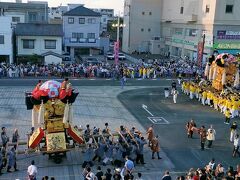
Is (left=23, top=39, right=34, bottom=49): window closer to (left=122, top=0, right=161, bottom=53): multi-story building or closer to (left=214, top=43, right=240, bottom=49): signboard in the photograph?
(left=122, top=0, right=161, bottom=53): multi-story building

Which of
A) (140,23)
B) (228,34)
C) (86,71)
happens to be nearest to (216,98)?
(86,71)

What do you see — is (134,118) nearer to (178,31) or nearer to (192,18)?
(192,18)

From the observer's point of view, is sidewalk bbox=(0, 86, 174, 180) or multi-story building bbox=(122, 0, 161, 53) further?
multi-story building bbox=(122, 0, 161, 53)

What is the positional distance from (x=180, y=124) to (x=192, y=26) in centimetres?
3437

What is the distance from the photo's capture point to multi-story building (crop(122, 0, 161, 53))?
66875 mm

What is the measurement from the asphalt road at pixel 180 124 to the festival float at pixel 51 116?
5912 millimetres

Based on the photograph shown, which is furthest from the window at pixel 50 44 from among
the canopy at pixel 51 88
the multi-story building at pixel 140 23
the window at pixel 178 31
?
the canopy at pixel 51 88

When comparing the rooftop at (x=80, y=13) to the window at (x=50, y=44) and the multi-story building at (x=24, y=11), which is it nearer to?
the multi-story building at (x=24, y=11)

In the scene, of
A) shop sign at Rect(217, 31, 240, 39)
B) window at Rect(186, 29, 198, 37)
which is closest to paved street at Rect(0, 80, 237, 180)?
shop sign at Rect(217, 31, 240, 39)

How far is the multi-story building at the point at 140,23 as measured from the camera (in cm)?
6688

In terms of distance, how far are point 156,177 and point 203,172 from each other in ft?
10.3

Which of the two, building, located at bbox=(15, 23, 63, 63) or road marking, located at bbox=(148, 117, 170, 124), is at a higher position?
building, located at bbox=(15, 23, 63, 63)

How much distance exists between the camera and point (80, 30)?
5969 cm

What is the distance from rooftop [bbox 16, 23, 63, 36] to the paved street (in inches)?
515
